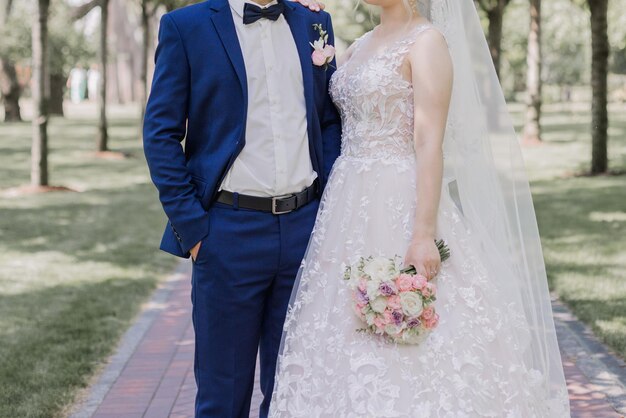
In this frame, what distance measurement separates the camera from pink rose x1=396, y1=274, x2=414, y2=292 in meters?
3.15

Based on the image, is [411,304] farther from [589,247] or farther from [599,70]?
[599,70]

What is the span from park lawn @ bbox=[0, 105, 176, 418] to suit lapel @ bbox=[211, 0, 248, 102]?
8.32 ft

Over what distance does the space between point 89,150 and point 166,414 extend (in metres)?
17.9

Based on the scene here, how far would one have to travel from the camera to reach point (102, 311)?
7035mm

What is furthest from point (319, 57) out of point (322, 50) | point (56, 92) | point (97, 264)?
point (56, 92)

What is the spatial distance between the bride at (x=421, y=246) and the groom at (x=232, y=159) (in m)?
0.16

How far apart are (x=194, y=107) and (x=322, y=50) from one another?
1.83 feet

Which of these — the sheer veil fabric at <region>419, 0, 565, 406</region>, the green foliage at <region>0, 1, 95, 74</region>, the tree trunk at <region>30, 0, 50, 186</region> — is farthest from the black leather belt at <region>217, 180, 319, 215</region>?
the green foliage at <region>0, 1, 95, 74</region>

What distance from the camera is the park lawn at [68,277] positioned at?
18.0ft

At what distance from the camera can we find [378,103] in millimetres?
3404

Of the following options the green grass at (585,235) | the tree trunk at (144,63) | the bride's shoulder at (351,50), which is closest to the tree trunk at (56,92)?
the tree trunk at (144,63)

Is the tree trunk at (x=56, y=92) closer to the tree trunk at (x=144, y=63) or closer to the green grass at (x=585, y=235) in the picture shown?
the tree trunk at (x=144, y=63)

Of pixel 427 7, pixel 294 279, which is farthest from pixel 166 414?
pixel 427 7

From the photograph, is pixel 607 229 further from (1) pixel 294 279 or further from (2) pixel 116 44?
(2) pixel 116 44
